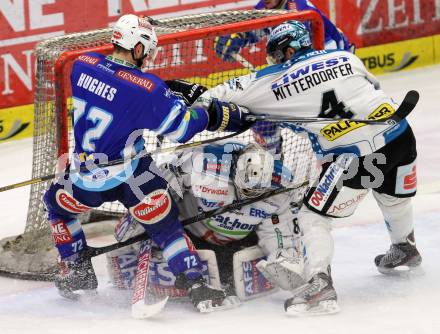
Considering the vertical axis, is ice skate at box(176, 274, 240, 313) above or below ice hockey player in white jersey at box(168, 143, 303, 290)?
below

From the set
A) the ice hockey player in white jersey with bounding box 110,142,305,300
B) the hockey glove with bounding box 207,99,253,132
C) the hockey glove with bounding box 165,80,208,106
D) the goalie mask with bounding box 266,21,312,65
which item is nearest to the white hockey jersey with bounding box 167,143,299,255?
the ice hockey player in white jersey with bounding box 110,142,305,300

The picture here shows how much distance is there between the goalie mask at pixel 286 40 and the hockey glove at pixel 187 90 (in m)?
0.41

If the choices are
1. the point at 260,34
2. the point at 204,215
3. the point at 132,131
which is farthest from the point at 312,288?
the point at 260,34

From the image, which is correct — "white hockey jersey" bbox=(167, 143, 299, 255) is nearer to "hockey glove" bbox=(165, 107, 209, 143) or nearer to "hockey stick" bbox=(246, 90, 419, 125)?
"hockey glove" bbox=(165, 107, 209, 143)

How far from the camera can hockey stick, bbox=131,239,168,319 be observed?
5.22m

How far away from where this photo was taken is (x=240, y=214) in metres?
5.54

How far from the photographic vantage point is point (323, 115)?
5324 millimetres

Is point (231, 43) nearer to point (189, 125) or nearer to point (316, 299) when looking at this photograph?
point (189, 125)

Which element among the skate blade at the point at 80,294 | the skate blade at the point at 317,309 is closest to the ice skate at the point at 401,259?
the skate blade at the point at 317,309

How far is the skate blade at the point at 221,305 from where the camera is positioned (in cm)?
528

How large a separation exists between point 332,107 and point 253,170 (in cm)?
46

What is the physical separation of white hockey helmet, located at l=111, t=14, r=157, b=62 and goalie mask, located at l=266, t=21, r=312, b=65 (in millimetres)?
576

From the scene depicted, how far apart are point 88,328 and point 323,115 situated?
1.43 m

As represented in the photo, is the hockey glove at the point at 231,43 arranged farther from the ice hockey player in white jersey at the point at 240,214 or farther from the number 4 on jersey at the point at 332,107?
the number 4 on jersey at the point at 332,107
